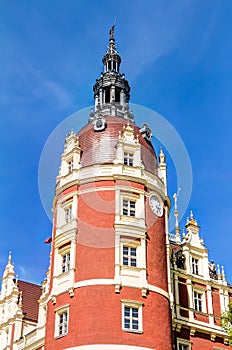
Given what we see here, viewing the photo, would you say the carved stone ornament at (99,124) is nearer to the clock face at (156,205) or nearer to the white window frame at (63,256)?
the clock face at (156,205)

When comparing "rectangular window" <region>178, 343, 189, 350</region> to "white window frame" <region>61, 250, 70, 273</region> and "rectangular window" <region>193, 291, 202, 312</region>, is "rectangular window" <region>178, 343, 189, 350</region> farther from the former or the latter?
"white window frame" <region>61, 250, 70, 273</region>

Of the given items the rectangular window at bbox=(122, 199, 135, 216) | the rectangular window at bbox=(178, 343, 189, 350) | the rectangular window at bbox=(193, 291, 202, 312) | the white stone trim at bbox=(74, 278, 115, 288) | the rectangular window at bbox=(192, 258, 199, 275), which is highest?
the rectangular window at bbox=(122, 199, 135, 216)

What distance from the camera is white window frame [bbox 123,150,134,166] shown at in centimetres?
4656

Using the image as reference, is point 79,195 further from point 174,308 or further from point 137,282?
point 174,308

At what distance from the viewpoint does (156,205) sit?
45.9 m

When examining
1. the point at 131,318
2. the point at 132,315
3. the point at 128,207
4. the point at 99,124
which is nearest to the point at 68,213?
the point at 128,207

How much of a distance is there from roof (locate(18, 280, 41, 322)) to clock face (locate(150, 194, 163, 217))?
19.3 meters

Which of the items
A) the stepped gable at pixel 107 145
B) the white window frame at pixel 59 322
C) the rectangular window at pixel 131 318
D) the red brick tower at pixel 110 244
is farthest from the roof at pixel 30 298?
the rectangular window at pixel 131 318

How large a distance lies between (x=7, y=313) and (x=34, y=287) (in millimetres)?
4923

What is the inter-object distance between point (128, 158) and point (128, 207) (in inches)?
182

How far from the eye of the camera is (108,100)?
177 ft

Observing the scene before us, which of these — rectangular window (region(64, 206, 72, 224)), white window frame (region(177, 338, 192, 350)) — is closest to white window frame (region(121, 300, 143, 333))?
white window frame (region(177, 338, 192, 350))

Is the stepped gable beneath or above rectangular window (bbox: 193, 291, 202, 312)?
above

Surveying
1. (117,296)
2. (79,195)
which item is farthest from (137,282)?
(79,195)
